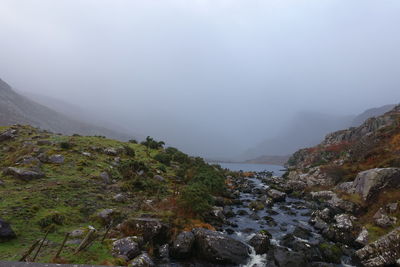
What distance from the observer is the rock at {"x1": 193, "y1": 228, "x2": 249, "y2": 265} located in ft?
61.4

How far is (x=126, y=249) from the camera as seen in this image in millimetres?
17344

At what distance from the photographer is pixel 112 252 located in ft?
55.0

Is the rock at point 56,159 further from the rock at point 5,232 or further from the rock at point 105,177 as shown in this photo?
the rock at point 5,232

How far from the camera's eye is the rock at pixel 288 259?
18.2m

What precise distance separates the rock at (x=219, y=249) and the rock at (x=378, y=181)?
22.6m

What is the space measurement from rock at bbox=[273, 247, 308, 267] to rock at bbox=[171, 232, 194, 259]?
7.34m

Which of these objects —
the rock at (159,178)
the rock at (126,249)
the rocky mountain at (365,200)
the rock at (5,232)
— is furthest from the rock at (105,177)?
the rocky mountain at (365,200)

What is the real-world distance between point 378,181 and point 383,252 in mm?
16137

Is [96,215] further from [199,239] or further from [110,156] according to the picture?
[110,156]

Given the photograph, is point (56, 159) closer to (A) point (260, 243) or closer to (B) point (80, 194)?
(B) point (80, 194)

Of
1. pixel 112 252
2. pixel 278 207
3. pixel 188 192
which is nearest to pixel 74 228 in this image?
pixel 112 252

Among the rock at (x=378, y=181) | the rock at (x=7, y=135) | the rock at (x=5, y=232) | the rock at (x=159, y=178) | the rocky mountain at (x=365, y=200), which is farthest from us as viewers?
the rock at (x=7, y=135)

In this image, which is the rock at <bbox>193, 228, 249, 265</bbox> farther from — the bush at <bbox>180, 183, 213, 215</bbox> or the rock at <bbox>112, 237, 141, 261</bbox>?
the bush at <bbox>180, 183, 213, 215</bbox>

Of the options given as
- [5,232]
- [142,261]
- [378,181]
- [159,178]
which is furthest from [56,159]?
[378,181]
